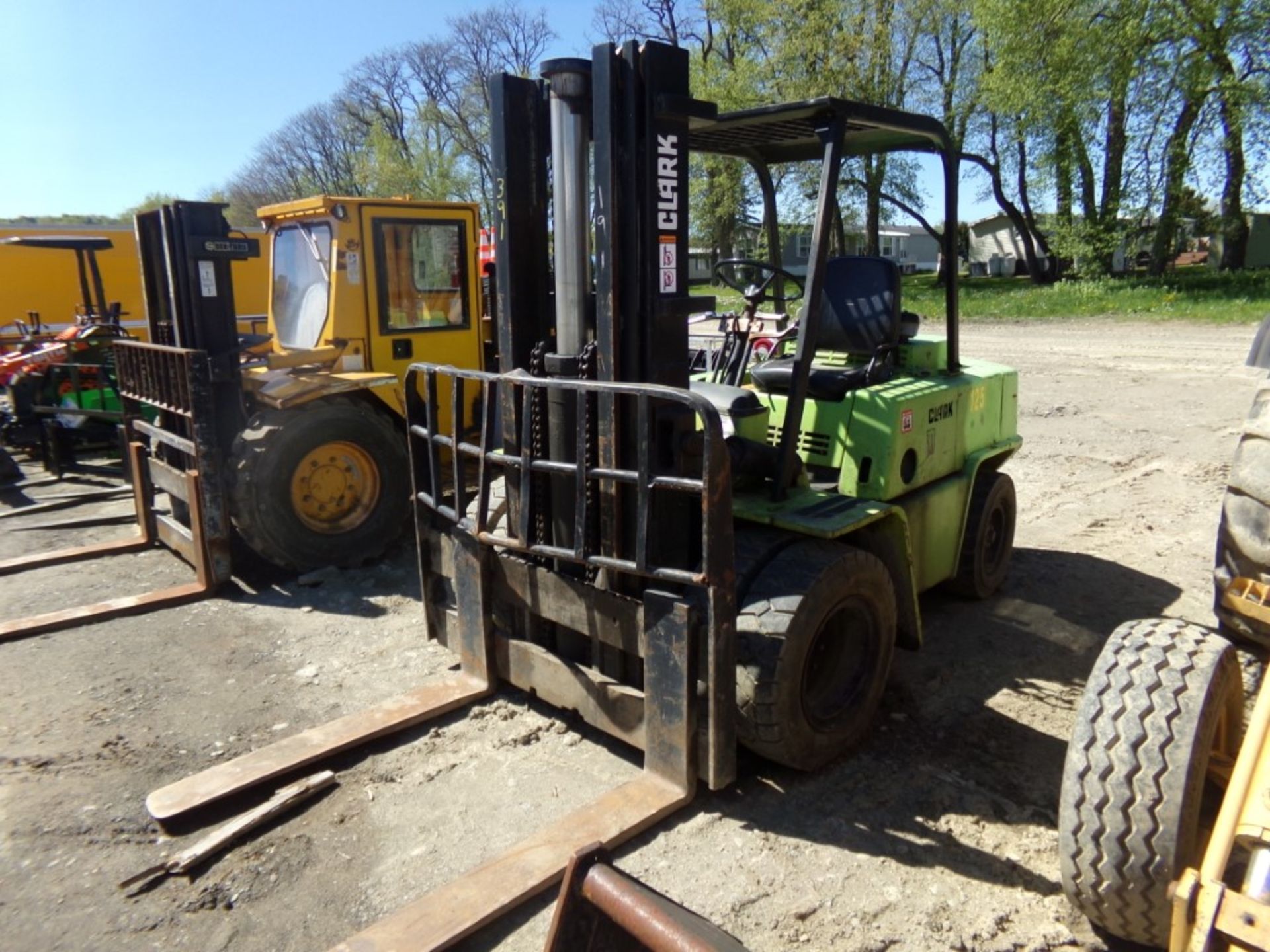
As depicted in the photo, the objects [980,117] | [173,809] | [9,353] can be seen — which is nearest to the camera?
[173,809]

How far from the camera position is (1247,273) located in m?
24.5

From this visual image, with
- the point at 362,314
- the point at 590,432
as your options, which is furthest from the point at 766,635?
the point at 362,314

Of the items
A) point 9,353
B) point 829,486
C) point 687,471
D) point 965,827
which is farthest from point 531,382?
point 9,353

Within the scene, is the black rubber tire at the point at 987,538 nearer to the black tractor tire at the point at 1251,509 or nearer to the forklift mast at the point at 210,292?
the black tractor tire at the point at 1251,509

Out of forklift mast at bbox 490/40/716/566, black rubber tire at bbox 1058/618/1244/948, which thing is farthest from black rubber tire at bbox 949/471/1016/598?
black rubber tire at bbox 1058/618/1244/948

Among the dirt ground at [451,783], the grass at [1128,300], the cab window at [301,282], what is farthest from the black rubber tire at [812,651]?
the grass at [1128,300]

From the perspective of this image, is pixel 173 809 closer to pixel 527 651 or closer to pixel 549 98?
pixel 527 651

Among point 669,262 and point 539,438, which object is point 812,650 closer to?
point 539,438

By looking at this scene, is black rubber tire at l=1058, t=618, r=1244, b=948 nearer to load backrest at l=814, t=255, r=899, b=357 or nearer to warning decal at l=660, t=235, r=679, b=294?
warning decal at l=660, t=235, r=679, b=294

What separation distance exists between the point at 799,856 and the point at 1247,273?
89.8 feet

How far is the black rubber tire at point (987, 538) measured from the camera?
5.27 meters

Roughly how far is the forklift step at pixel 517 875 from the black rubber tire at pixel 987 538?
8.94ft

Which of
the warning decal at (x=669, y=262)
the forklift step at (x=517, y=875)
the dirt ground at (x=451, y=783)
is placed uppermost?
the warning decal at (x=669, y=262)

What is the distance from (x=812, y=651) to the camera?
370cm
